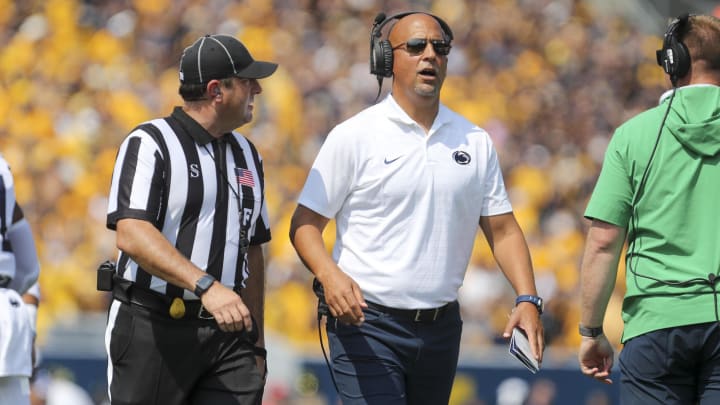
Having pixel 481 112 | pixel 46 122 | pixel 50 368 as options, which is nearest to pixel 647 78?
pixel 481 112

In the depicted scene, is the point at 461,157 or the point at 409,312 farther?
the point at 461,157

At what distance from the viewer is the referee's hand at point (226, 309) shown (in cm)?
417

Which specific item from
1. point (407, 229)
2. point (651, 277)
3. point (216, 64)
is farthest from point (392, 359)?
point (216, 64)

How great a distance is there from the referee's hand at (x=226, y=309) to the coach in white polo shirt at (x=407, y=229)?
645 mm

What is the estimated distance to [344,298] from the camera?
461 centimetres

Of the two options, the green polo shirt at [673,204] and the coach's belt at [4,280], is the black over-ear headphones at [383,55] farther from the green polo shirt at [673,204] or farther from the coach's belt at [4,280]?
the coach's belt at [4,280]

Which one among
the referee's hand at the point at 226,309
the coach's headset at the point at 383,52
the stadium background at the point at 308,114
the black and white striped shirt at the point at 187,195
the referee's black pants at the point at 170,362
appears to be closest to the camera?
the referee's hand at the point at 226,309

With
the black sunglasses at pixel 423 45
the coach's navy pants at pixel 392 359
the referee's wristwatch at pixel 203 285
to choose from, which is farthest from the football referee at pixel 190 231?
the black sunglasses at pixel 423 45

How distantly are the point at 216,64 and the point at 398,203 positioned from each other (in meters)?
0.88

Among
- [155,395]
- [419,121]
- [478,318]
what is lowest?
[478,318]

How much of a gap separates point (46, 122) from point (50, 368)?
15.8 feet

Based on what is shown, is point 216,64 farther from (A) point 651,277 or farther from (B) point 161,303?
(A) point 651,277

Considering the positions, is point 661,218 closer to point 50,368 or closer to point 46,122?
point 50,368

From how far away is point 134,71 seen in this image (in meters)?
13.8
